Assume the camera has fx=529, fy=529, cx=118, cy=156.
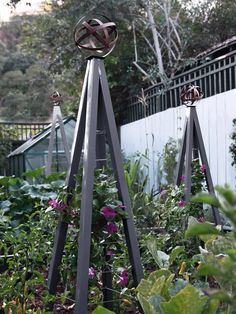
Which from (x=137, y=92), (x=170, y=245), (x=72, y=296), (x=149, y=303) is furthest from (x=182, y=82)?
(x=149, y=303)

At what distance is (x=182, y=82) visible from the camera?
909 cm

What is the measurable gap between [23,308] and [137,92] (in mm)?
9652

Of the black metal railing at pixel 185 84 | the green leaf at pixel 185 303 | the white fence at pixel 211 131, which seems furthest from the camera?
the black metal railing at pixel 185 84

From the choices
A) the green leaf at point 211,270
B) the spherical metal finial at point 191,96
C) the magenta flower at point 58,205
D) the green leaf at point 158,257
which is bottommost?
the green leaf at point 158,257

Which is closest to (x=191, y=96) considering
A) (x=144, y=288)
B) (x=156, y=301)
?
(x=144, y=288)

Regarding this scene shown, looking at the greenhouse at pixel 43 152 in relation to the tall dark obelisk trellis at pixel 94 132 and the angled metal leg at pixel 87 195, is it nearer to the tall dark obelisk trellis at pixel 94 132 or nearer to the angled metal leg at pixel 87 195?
the tall dark obelisk trellis at pixel 94 132

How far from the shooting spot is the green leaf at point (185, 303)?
1554 mm

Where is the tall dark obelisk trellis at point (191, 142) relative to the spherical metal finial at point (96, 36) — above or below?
below

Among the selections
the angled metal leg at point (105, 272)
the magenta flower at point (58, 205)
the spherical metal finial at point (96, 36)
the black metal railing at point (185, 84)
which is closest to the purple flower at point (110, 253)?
the angled metal leg at point (105, 272)

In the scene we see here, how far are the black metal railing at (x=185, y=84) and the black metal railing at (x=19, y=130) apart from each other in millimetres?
3440

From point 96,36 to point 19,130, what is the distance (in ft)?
44.2

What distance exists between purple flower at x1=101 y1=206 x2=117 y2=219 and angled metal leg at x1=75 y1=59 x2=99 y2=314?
96 mm

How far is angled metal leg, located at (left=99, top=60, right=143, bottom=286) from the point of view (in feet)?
8.43

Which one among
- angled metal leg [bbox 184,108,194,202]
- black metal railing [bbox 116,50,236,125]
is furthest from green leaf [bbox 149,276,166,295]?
black metal railing [bbox 116,50,236,125]
